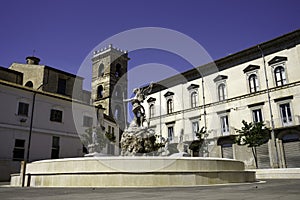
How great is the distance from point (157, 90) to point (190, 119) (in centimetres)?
810

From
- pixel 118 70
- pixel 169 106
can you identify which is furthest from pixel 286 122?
pixel 118 70

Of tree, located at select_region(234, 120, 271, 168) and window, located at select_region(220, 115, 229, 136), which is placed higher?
window, located at select_region(220, 115, 229, 136)

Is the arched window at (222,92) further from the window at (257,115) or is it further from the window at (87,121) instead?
the window at (87,121)

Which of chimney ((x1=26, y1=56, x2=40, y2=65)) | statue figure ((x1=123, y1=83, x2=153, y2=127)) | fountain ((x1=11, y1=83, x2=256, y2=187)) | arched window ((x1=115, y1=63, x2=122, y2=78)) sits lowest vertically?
fountain ((x1=11, y1=83, x2=256, y2=187))

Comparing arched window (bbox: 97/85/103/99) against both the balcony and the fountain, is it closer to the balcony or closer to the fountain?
the balcony

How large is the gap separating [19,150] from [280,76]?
25.5 metres

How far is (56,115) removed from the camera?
25.6 m

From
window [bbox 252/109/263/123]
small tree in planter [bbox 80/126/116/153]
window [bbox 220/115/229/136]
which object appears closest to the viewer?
small tree in planter [bbox 80/126/116/153]

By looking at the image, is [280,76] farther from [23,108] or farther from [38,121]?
[23,108]

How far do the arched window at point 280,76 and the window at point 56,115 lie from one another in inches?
865

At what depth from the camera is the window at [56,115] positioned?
25.3m

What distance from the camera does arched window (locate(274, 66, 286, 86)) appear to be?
28.3 metres

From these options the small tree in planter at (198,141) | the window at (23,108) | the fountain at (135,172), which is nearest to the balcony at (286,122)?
the small tree in planter at (198,141)

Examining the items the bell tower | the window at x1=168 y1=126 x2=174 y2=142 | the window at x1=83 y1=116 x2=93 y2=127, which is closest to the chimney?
the window at x1=83 y1=116 x2=93 y2=127
